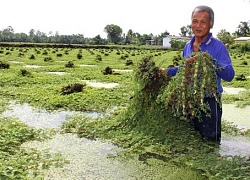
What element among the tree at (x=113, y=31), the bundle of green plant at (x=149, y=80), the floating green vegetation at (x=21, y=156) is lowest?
the floating green vegetation at (x=21, y=156)

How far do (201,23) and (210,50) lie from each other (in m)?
0.33

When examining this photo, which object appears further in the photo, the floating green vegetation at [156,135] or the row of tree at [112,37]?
the row of tree at [112,37]

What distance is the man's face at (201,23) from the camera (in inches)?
163

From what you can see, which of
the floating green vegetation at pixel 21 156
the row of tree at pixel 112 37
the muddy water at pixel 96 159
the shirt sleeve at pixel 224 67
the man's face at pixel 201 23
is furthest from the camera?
the row of tree at pixel 112 37

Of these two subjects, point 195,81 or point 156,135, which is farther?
point 156,135

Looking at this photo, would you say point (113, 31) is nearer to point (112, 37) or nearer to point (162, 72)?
point (112, 37)

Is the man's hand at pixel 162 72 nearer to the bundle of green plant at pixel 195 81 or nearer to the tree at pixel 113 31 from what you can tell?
the bundle of green plant at pixel 195 81

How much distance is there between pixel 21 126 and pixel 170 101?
2.41 m

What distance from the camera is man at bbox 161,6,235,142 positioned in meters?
4.00

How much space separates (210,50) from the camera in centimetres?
419

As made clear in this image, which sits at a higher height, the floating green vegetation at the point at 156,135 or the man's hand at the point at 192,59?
the man's hand at the point at 192,59

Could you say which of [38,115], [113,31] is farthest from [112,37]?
[38,115]

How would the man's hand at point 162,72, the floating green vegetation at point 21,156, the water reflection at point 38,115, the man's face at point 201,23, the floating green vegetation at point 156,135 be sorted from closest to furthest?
1. the floating green vegetation at point 21,156
2. the floating green vegetation at point 156,135
3. the man's face at point 201,23
4. the man's hand at point 162,72
5. the water reflection at point 38,115

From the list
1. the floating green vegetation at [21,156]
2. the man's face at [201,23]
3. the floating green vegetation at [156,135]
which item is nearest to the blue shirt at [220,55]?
the man's face at [201,23]
